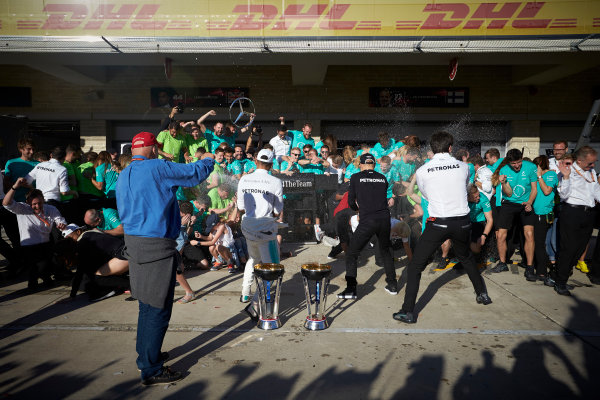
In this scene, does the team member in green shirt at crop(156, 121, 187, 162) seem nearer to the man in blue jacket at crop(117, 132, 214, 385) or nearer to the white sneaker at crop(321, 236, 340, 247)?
the white sneaker at crop(321, 236, 340, 247)

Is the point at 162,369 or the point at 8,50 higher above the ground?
the point at 8,50

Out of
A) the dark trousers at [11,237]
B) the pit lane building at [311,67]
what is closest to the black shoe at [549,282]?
the pit lane building at [311,67]

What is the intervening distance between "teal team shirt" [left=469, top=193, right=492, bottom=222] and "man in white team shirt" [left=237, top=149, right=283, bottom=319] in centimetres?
362

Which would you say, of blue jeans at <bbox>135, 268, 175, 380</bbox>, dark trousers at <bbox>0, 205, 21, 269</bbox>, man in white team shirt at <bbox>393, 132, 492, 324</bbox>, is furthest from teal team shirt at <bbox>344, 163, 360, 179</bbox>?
dark trousers at <bbox>0, 205, 21, 269</bbox>

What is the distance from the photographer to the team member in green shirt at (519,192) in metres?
6.33

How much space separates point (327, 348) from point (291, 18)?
27.9 ft

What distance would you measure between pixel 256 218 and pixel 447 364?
248 cm

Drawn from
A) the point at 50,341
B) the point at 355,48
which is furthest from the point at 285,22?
the point at 50,341

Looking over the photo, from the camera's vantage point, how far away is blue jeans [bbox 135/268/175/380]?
329 centimetres

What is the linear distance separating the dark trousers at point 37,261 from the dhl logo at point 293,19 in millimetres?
6462

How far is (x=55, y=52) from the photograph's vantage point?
10016mm

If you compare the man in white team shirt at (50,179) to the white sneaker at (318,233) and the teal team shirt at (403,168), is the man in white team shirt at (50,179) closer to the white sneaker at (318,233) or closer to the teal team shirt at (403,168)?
the white sneaker at (318,233)

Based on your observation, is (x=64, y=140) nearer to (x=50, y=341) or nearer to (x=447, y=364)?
(x=50, y=341)

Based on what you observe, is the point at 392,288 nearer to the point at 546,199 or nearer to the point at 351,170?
the point at 546,199
